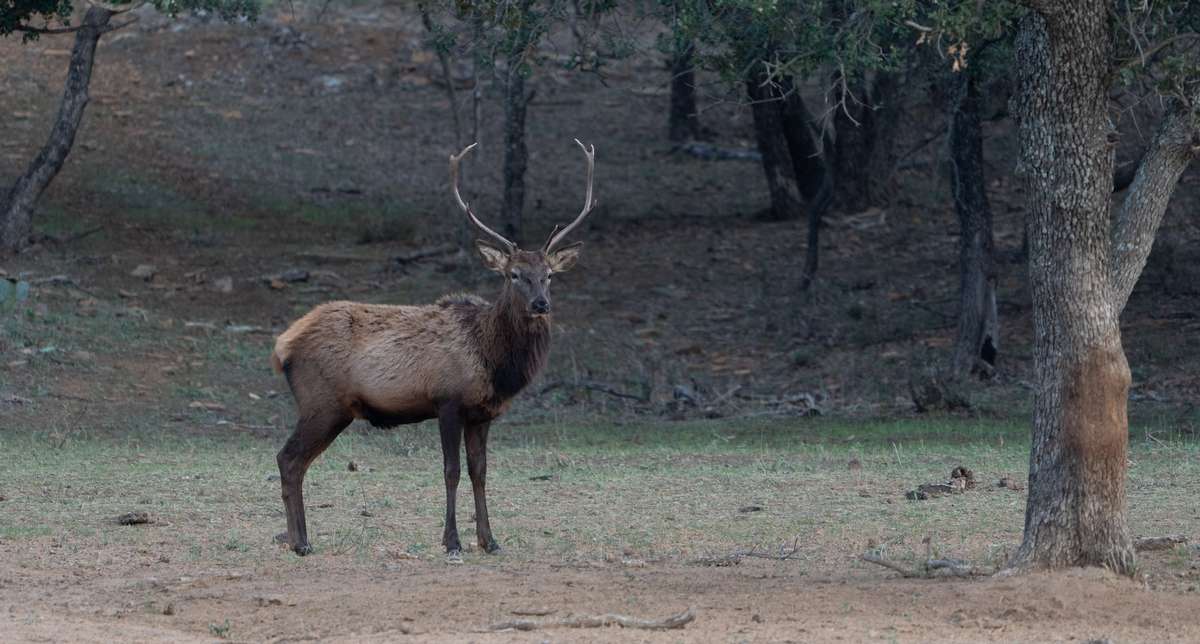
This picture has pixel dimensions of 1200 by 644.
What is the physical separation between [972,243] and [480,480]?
8.95 meters

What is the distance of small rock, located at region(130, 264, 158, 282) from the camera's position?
21.1 metres

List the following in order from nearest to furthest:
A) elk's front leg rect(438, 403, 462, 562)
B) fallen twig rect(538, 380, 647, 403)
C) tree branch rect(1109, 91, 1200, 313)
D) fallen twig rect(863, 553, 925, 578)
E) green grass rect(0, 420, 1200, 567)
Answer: tree branch rect(1109, 91, 1200, 313) → fallen twig rect(863, 553, 925, 578) → elk's front leg rect(438, 403, 462, 562) → green grass rect(0, 420, 1200, 567) → fallen twig rect(538, 380, 647, 403)

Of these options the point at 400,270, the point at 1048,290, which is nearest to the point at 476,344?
the point at 1048,290

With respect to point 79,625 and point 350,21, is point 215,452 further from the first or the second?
point 350,21

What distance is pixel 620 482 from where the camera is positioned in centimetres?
1250

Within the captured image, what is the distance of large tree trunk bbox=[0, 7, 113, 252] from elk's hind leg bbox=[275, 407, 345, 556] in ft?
38.0

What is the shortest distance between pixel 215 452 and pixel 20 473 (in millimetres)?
2152

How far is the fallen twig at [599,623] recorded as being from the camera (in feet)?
24.0

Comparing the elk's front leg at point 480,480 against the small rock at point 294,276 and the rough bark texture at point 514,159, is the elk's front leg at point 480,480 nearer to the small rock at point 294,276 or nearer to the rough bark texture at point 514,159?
the small rock at point 294,276

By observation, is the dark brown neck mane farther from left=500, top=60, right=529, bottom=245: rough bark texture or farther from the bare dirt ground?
left=500, top=60, right=529, bottom=245: rough bark texture

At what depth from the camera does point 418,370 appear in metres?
9.97

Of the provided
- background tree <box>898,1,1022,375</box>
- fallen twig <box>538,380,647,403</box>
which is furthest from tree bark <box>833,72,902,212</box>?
fallen twig <box>538,380,647,403</box>

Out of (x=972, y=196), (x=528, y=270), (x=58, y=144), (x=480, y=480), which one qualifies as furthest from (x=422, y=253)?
(x=480, y=480)

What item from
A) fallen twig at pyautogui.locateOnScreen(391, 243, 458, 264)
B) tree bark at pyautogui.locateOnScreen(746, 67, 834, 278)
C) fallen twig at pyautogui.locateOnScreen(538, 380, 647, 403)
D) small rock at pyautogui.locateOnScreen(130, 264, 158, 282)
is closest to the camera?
fallen twig at pyautogui.locateOnScreen(538, 380, 647, 403)
